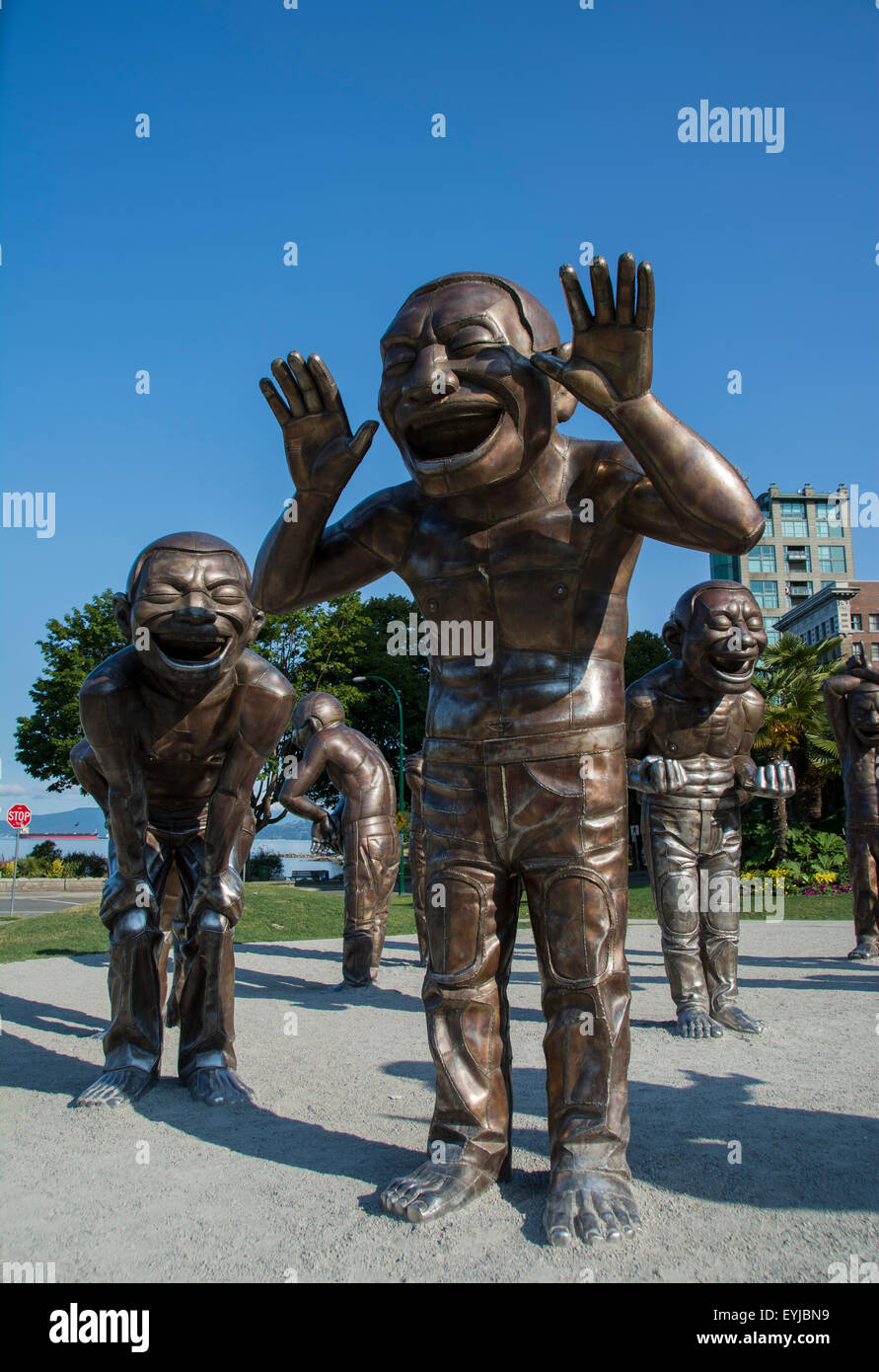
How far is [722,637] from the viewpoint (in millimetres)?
5891

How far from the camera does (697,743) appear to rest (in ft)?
20.4

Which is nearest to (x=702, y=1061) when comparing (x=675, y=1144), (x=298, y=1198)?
(x=675, y=1144)

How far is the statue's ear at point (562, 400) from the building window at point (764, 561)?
76887 millimetres

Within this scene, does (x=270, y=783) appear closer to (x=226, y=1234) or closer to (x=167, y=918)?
(x=167, y=918)

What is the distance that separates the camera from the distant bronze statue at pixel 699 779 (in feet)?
19.5

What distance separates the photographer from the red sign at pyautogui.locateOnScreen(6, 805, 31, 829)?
20833 mm

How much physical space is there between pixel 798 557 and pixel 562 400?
80588 millimetres

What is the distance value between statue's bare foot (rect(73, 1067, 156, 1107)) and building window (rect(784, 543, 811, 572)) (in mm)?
79125

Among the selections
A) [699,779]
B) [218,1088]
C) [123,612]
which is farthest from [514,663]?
[699,779]

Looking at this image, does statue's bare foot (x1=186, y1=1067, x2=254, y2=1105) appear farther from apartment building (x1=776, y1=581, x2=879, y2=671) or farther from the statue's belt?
apartment building (x1=776, y1=581, x2=879, y2=671)

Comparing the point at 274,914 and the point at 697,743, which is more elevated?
the point at 697,743

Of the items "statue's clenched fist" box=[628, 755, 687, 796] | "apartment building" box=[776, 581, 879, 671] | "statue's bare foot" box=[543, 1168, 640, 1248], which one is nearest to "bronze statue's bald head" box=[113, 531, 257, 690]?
"statue's bare foot" box=[543, 1168, 640, 1248]
